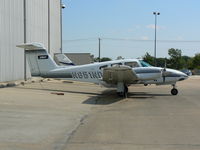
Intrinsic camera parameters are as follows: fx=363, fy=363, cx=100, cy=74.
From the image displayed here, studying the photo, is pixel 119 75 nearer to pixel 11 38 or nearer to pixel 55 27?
pixel 11 38

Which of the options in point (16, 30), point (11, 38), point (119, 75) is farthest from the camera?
point (16, 30)

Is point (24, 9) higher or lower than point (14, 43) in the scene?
higher

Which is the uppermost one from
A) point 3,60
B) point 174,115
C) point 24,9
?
point 24,9

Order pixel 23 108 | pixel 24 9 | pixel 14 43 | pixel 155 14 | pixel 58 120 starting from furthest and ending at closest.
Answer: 1. pixel 155 14
2. pixel 24 9
3. pixel 14 43
4. pixel 23 108
5. pixel 58 120

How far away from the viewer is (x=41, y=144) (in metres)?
7.76

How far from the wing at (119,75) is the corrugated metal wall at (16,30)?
28.2 feet

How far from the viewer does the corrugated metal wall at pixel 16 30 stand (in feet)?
83.7

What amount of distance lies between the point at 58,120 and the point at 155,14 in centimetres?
5750

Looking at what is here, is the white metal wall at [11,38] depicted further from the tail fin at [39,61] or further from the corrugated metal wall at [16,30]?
the tail fin at [39,61]

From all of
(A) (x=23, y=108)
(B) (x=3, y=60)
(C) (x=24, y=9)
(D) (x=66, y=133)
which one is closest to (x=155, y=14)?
(C) (x=24, y=9)

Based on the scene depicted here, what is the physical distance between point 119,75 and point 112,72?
0.53 metres

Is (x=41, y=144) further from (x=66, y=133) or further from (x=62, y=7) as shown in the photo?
(x=62, y=7)

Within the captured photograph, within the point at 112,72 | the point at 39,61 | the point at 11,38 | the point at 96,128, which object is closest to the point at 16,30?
the point at 11,38

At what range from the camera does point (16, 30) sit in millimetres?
28594
